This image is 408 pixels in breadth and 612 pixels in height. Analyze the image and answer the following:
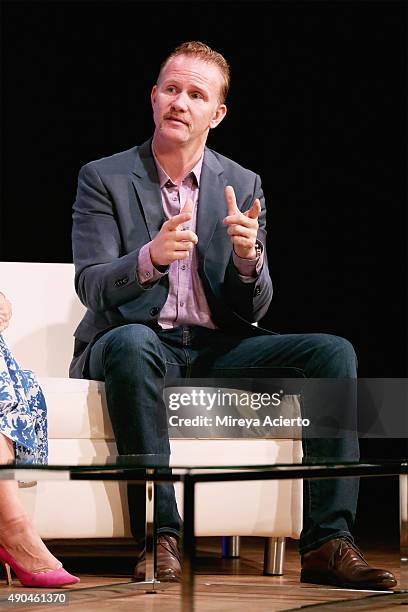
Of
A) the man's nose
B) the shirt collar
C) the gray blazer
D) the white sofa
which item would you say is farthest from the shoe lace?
the man's nose

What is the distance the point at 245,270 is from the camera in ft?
7.61

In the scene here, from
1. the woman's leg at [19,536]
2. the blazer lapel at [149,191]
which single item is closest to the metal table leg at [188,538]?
the woman's leg at [19,536]

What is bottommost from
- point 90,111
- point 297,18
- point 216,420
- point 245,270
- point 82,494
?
point 82,494

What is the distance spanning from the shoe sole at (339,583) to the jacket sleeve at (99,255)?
2.26 feet

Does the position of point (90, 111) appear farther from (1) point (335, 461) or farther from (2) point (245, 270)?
(1) point (335, 461)

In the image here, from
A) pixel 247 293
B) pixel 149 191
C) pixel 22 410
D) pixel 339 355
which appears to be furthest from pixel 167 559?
pixel 149 191

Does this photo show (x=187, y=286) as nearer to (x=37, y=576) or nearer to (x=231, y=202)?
(x=231, y=202)

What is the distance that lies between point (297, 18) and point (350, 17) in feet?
0.61

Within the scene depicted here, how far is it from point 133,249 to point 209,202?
0.75 feet

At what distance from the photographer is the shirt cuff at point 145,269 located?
2.22 meters

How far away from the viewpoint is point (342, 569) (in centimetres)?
194

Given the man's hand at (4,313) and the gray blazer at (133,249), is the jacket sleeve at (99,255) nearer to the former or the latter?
the gray blazer at (133,249)

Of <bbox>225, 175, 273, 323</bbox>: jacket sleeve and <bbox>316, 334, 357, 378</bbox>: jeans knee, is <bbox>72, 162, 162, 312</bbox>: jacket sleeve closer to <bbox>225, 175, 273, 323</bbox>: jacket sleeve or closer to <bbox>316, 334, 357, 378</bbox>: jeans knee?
<bbox>225, 175, 273, 323</bbox>: jacket sleeve

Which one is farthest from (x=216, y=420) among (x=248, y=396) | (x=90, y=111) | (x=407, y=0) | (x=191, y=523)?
(x=407, y=0)
